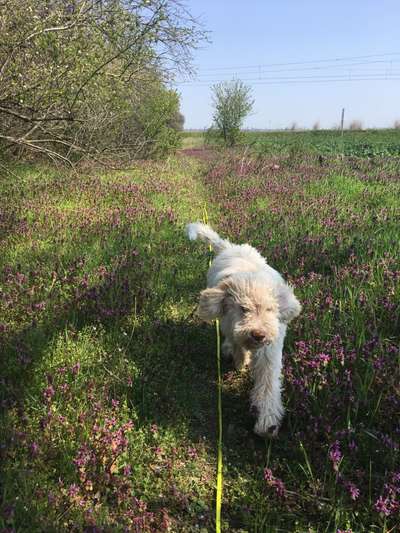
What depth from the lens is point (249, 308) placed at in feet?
12.4

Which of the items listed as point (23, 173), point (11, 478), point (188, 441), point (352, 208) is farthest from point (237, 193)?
point (11, 478)

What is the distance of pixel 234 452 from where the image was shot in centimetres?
346

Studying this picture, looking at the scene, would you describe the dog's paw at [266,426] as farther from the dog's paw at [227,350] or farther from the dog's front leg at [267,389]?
the dog's paw at [227,350]

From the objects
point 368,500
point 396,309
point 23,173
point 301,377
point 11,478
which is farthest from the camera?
point 23,173

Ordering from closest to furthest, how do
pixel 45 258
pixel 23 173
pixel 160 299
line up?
1. pixel 160 299
2. pixel 45 258
3. pixel 23 173

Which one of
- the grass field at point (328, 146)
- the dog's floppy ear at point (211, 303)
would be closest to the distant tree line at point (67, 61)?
the dog's floppy ear at point (211, 303)

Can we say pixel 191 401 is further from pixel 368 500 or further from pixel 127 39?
pixel 127 39

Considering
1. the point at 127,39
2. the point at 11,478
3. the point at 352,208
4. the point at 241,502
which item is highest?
the point at 127,39

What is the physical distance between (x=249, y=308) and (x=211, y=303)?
1.28 feet

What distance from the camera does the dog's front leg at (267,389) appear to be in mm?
3559

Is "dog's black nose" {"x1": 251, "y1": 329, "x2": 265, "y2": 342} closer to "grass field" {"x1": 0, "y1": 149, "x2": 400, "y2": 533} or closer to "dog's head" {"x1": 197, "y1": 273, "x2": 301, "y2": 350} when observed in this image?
"dog's head" {"x1": 197, "y1": 273, "x2": 301, "y2": 350}

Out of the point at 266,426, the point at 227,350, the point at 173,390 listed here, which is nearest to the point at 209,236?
the point at 227,350

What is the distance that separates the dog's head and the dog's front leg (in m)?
0.19

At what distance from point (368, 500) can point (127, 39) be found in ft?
28.4
